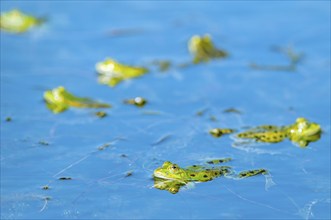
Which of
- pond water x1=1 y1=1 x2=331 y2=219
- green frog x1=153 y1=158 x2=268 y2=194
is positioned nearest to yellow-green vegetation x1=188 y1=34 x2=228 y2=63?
pond water x1=1 y1=1 x2=331 y2=219

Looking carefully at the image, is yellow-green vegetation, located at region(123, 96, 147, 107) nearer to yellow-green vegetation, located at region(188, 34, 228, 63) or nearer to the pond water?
the pond water

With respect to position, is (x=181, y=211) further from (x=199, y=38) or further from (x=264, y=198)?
(x=199, y=38)

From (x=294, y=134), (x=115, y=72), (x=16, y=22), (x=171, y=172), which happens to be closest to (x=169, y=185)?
(x=171, y=172)

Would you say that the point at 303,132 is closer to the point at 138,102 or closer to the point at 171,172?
the point at 171,172

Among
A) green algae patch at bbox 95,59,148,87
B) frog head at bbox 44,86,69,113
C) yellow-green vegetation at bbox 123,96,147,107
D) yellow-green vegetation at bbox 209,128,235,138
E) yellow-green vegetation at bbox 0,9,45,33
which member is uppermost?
yellow-green vegetation at bbox 0,9,45,33

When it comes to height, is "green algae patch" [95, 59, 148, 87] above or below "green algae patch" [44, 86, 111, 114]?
above

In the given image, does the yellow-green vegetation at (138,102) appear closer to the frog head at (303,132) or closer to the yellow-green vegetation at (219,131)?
the yellow-green vegetation at (219,131)
